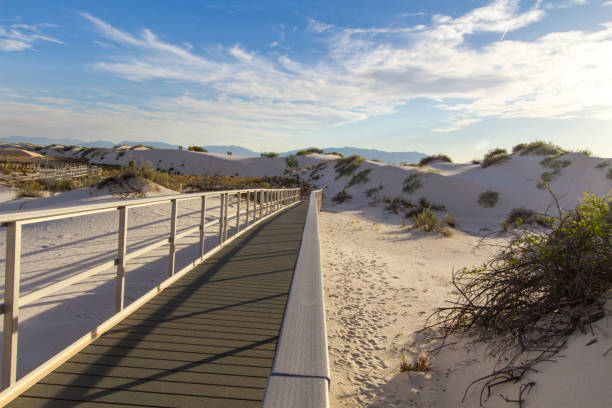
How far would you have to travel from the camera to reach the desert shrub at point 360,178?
32469 millimetres

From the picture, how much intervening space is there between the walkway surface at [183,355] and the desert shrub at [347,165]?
32390 mm

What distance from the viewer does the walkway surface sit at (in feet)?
7.36

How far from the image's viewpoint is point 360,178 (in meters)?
33.1

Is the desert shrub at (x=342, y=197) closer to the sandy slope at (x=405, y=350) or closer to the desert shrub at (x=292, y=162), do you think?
the sandy slope at (x=405, y=350)

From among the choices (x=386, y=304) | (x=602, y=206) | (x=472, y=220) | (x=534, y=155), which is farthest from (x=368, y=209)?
(x=602, y=206)

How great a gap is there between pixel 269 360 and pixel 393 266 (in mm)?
7512

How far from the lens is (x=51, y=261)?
24.7 feet

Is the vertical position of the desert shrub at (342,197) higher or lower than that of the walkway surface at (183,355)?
higher

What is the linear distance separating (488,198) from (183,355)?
2385cm

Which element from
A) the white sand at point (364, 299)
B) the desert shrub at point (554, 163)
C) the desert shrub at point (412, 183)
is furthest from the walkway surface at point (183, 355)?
the desert shrub at point (554, 163)

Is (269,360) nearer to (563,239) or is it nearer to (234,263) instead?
(563,239)

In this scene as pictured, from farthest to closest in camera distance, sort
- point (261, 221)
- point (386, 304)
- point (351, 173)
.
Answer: point (351, 173), point (261, 221), point (386, 304)

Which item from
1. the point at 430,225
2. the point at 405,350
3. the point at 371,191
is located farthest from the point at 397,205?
the point at 405,350

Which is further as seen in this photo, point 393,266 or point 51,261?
point 393,266
